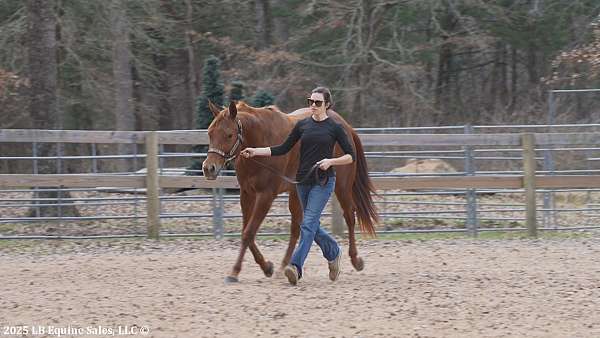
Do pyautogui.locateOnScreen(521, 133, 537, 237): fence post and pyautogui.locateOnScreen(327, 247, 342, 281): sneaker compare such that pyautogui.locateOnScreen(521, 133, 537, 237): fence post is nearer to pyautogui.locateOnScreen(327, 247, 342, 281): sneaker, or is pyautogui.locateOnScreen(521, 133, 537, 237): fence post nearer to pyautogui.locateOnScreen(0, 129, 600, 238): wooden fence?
pyautogui.locateOnScreen(0, 129, 600, 238): wooden fence

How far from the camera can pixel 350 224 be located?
28.9ft

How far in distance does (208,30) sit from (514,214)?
1401 cm

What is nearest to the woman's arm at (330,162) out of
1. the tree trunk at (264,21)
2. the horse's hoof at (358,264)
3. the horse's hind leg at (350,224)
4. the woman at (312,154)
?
the woman at (312,154)

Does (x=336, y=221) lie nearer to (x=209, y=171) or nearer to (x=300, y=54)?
(x=209, y=171)

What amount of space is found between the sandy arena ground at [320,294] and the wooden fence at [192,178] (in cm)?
99

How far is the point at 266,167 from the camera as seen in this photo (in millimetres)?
8203

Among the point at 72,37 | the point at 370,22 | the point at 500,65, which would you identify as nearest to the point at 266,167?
the point at 72,37

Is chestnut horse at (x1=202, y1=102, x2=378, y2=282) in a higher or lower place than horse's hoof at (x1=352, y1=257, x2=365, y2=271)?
higher

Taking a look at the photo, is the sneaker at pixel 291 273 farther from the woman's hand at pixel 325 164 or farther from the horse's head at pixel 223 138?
the horse's head at pixel 223 138

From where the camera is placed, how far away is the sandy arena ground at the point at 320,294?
620cm

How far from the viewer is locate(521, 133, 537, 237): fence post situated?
460 inches

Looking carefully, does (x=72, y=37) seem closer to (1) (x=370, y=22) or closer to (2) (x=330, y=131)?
(1) (x=370, y=22)

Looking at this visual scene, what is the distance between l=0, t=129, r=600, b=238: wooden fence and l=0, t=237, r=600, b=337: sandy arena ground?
988mm

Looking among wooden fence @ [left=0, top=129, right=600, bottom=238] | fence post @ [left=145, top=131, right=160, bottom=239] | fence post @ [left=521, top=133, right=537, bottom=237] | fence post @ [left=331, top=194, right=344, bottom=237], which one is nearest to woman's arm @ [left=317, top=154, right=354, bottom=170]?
wooden fence @ [left=0, top=129, right=600, bottom=238]
